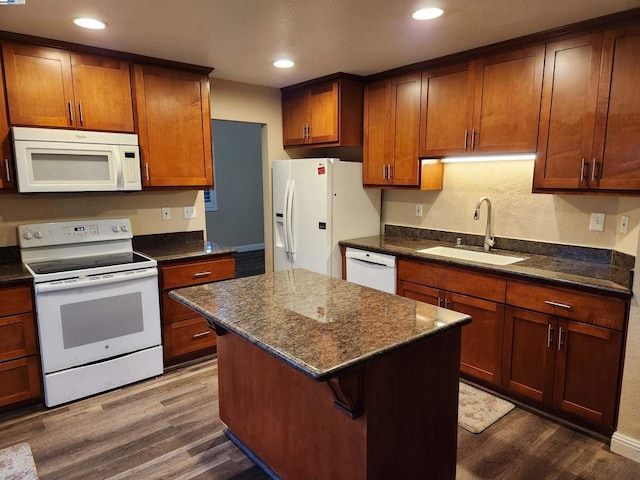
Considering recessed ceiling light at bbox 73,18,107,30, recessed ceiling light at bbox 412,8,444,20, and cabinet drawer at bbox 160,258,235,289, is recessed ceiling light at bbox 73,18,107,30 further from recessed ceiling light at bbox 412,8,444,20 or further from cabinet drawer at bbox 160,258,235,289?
recessed ceiling light at bbox 412,8,444,20

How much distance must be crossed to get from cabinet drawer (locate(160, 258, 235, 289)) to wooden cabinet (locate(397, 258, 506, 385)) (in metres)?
1.50

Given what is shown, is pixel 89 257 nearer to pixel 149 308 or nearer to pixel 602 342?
pixel 149 308

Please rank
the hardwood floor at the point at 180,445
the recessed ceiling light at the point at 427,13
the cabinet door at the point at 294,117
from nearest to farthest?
the hardwood floor at the point at 180,445 → the recessed ceiling light at the point at 427,13 → the cabinet door at the point at 294,117

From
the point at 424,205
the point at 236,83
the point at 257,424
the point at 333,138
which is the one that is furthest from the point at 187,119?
the point at 257,424

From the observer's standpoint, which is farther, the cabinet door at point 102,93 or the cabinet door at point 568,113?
the cabinet door at point 102,93

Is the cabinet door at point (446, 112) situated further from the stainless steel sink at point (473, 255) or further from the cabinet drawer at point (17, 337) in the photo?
the cabinet drawer at point (17, 337)

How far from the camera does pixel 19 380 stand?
8.63ft

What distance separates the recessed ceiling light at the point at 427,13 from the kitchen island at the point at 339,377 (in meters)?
1.51

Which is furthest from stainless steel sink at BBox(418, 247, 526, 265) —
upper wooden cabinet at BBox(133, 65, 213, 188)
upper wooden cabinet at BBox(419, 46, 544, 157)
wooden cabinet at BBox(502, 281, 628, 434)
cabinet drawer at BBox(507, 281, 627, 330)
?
upper wooden cabinet at BBox(133, 65, 213, 188)

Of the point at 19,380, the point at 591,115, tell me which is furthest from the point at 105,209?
the point at 591,115

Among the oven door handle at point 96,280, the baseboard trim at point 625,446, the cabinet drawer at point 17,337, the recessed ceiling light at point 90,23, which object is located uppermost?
the recessed ceiling light at point 90,23

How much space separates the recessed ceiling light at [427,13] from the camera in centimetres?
225

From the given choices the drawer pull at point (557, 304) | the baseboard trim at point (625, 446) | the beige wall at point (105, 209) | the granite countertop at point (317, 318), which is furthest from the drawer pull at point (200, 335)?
the baseboard trim at point (625, 446)

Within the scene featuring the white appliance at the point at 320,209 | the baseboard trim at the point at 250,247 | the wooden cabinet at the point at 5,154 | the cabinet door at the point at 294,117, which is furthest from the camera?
the baseboard trim at the point at 250,247
